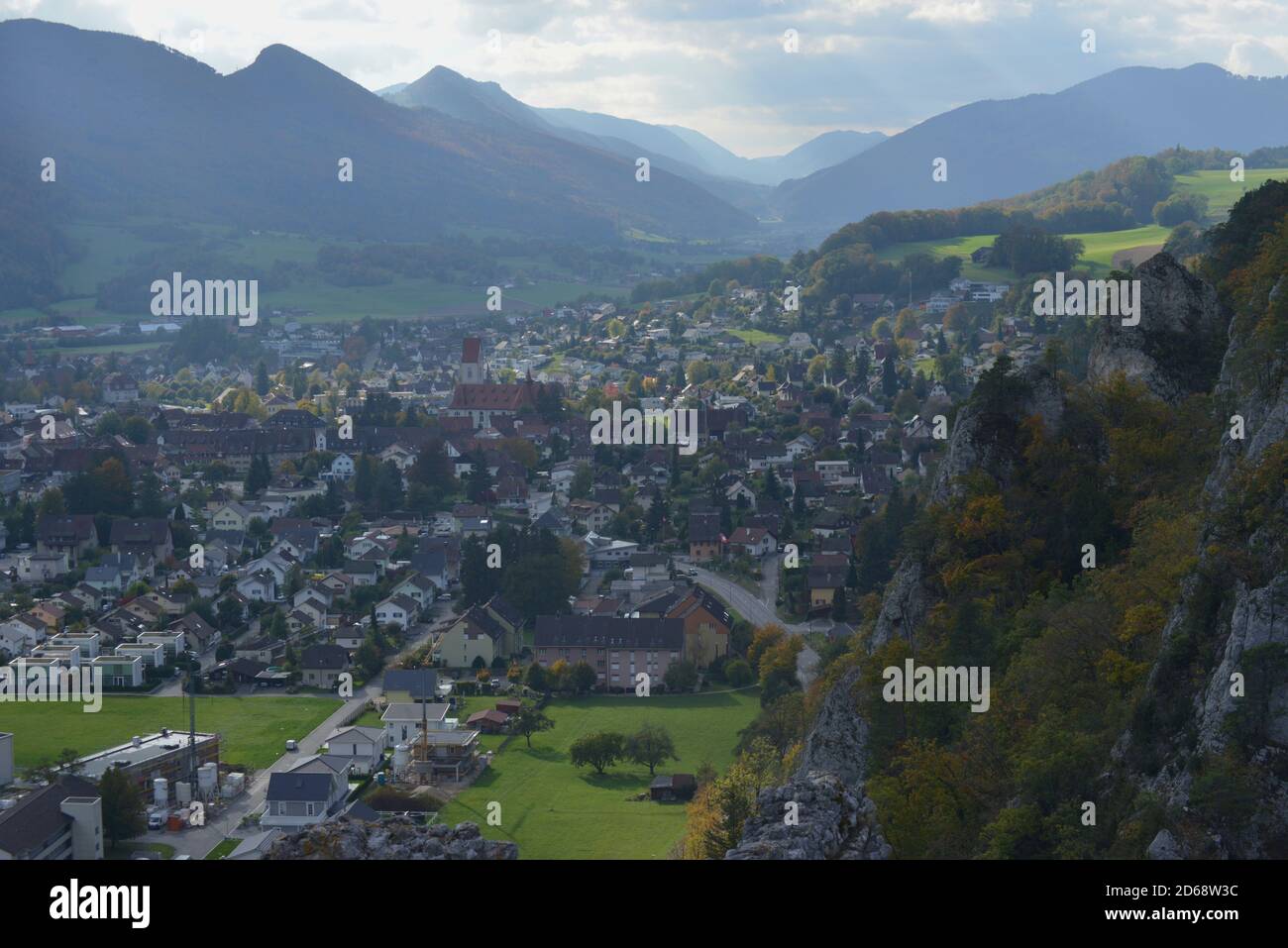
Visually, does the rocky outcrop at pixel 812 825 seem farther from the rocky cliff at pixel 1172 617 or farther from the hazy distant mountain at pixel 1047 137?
the hazy distant mountain at pixel 1047 137

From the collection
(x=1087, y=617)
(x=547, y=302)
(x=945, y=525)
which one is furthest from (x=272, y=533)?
(x=547, y=302)

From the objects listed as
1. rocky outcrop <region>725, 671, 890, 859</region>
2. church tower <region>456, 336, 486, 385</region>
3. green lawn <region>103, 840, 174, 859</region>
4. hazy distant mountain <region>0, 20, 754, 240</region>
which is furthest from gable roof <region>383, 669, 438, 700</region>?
hazy distant mountain <region>0, 20, 754, 240</region>

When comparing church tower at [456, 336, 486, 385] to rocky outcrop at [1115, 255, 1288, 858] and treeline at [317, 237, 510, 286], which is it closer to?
treeline at [317, 237, 510, 286]

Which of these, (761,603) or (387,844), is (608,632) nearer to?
(761,603)

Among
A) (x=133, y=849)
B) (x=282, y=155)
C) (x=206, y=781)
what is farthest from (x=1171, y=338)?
(x=282, y=155)

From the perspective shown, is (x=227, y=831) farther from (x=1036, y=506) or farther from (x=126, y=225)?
(x=126, y=225)

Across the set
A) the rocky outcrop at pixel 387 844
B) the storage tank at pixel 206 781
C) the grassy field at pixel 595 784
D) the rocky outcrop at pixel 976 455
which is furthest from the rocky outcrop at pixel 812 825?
the storage tank at pixel 206 781
